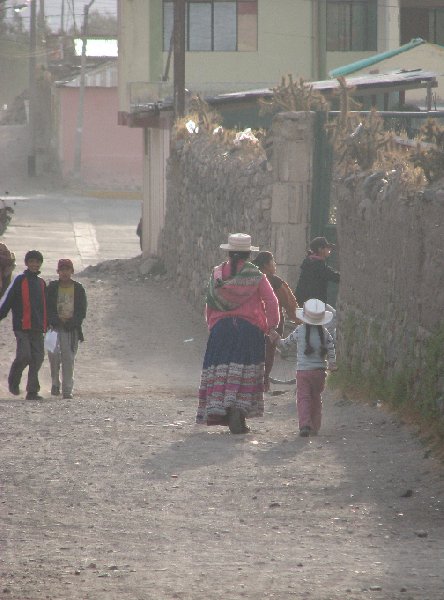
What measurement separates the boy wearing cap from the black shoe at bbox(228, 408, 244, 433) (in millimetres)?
3031

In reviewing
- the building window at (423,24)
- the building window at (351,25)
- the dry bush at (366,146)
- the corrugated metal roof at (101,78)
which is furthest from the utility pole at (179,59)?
the corrugated metal roof at (101,78)

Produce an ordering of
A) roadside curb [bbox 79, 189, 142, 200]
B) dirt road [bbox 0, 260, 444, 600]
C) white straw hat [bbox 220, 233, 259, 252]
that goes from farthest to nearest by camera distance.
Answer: roadside curb [bbox 79, 189, 142, 200], white straw hat [bbox 220, 233, 259, 252], dirt road [bbox 0, 260, 444, 600]

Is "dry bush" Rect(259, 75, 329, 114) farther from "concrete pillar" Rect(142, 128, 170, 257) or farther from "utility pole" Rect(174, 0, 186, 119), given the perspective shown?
"concrete pillar" Rect(142, 128, 170, 257)

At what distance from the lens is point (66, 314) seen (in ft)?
41.1

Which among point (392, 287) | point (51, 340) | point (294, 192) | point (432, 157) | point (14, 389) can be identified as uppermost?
point (432, 157)

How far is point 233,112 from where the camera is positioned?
→ 2352 cm

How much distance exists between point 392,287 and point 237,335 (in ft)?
4.30

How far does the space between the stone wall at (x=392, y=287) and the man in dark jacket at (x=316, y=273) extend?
67 centimetres

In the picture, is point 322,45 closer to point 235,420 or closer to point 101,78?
point 101,78

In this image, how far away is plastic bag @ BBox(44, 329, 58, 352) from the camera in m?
12.6

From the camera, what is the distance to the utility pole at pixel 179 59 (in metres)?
23.5

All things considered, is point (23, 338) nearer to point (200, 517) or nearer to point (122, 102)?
point (200, 517)

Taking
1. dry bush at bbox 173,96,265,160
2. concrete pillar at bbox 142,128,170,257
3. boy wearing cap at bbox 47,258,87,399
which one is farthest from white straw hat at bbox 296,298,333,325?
concrete pillar at bbox 142,128,170,257

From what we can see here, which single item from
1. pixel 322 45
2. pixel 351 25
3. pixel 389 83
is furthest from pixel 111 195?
pixel 389 83
